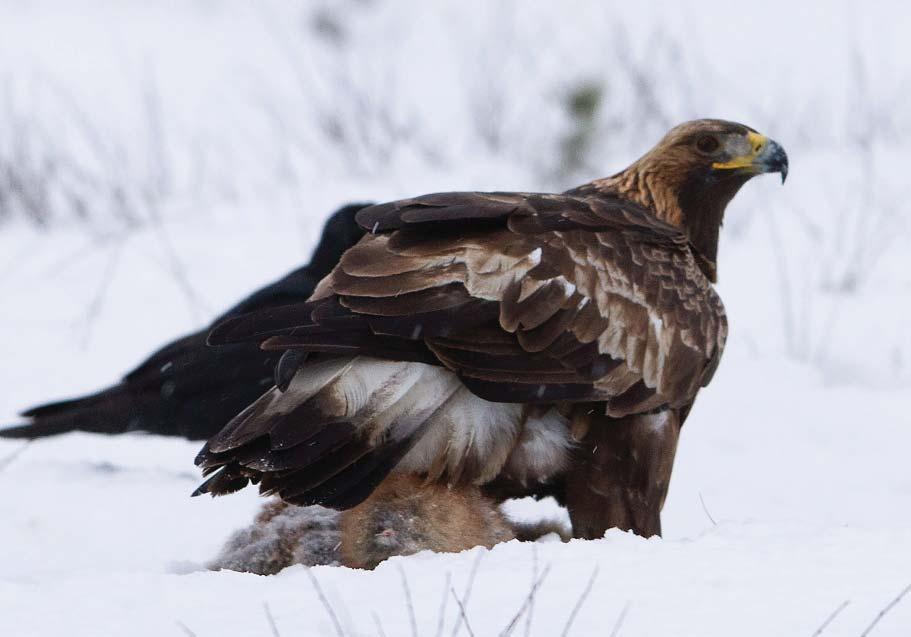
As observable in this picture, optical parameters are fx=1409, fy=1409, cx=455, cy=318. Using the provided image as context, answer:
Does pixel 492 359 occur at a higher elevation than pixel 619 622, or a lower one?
higher

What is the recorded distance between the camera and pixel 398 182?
391 inches

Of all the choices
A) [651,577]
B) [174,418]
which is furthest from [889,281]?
[651,577]

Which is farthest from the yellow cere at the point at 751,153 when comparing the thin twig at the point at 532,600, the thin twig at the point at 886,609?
the thin twig at the point at 886,609

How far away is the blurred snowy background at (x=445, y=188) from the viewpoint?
2.63 meters

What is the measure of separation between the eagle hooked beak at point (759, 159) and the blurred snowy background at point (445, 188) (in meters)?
1.07

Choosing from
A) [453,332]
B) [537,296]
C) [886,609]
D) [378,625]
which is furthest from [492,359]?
[886,609]

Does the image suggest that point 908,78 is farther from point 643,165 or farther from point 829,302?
point 643,165

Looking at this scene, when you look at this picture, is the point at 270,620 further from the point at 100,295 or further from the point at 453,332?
the point at 100,295

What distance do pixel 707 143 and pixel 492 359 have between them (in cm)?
138

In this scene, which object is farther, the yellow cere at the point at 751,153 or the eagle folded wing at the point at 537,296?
the yellow cere at the point at 751,153

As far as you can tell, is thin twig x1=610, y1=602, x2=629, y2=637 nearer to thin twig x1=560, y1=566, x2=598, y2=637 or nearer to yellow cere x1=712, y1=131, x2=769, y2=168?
Result: thin twig x1=560, y1=566, x2=598, y2=637

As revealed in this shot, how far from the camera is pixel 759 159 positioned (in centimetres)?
441

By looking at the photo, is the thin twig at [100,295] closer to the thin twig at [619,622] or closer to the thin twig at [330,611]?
the thin twig at [330,611]

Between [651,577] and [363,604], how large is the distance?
21.1 inches
